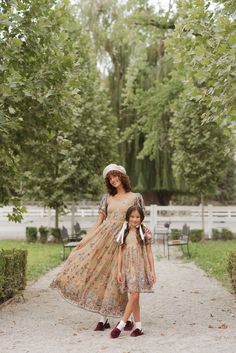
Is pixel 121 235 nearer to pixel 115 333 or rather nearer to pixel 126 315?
pixel 126 315

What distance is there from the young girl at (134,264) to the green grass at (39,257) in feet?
19.8

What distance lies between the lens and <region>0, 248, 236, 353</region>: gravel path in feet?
20.3

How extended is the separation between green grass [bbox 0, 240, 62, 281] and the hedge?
2156mm

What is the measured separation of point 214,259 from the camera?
53.2ft

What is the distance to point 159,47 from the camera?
28.2m

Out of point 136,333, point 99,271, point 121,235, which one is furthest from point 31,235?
point 136,333

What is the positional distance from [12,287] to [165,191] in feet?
72.2

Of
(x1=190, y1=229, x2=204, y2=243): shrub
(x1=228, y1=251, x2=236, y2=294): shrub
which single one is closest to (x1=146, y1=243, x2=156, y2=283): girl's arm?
(x1=228, y1=251, x2=236, y2=294): shrub

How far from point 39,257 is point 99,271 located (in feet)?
33.7

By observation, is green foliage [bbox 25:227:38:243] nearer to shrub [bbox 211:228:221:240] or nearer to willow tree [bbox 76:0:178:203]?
willow tree [bbox 76:0:178:203]

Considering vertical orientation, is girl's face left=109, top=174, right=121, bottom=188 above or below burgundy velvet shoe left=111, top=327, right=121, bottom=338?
above

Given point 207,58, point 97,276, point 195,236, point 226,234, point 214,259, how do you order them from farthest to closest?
point 226,234 → point 195,236 → point 214,259 → point 207,58 → point 97,276

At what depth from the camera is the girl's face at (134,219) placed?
6.98 m

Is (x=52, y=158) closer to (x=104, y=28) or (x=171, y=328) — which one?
(x=171, y=328)
